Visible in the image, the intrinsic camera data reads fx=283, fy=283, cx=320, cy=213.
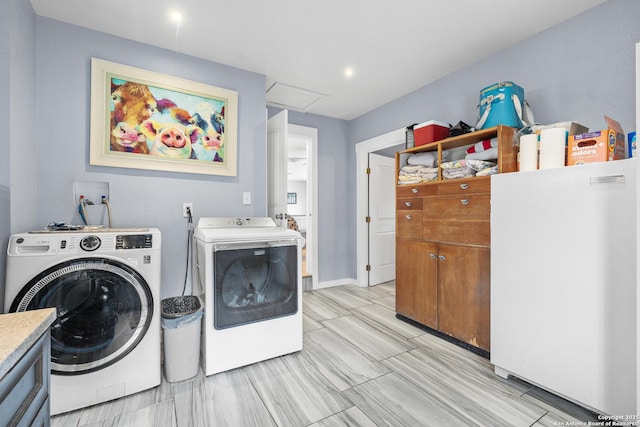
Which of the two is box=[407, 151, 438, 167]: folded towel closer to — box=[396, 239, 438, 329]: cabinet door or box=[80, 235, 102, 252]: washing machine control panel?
box=[396, 239, 438, 329]: cabinet door

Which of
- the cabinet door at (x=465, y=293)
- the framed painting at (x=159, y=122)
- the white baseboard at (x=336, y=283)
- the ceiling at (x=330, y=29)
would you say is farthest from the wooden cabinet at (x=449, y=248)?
the framed painting at (x=159, y=122)

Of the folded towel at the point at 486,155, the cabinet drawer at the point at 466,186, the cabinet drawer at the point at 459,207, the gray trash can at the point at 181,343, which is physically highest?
the folded towel at the point at 486,155

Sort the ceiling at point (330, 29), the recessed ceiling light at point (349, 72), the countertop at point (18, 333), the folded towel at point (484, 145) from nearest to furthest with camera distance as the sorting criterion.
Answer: the countertop at point (18, 333) < the ceiling at point (330, 29) < the folded towel at point (484, 145) < the recessed ceiling light at point (349, 72)

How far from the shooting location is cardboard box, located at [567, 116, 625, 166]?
4.93 feet

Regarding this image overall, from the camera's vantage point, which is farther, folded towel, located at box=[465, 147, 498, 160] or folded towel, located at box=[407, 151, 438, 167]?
folded towel, located at box=[407, 151, 438, 167]

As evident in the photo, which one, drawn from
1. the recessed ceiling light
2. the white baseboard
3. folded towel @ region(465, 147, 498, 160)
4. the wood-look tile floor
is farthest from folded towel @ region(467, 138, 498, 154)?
the white baseboard

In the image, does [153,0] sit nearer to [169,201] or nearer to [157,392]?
[169,201]

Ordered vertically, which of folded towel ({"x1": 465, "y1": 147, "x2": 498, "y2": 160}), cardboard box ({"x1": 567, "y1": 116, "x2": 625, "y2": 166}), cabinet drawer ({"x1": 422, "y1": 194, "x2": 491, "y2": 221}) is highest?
folded towel ({"x1": 465, "y1": 147, "x2": 498, "y2": 160})

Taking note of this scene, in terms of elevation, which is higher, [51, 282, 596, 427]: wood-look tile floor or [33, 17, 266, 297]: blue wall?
[33, 17, 266, 297]: blue wall

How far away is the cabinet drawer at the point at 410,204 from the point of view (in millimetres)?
2615

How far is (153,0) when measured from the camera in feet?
6.02

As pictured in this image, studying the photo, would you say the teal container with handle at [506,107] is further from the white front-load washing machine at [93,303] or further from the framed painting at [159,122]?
the white front-load washing machine at [93,303]

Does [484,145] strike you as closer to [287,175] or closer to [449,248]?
[449,248]

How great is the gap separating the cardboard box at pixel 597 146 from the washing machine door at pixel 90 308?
2.59m
